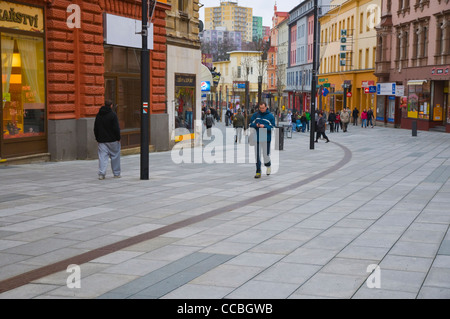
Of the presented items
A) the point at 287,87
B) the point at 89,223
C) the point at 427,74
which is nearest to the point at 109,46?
the point at 89,223

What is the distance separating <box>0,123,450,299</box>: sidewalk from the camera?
18.9ft

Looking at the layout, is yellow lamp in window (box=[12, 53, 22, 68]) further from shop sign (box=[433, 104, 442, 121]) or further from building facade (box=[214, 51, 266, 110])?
building facade (box=[214, 51, 266, 110])

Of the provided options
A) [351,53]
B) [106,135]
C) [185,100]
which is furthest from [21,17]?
[351,53]

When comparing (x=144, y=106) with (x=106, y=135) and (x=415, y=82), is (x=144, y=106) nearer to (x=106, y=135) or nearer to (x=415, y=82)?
(x=106, y=135)

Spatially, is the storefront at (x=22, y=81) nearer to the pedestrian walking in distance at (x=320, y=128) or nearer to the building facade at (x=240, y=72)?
the pedestrian walking in distance at (x=320, y=128)

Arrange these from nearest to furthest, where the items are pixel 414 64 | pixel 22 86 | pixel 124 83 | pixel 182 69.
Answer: pixel 22 86 → pixel 124 83 → pixel 182 69 → pixel 414 64

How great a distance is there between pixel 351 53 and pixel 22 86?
5077 cm

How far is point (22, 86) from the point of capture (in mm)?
16391

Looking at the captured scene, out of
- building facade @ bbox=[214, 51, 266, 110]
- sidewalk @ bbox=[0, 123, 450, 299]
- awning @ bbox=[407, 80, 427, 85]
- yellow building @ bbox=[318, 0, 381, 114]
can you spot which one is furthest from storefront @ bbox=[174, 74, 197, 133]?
building facade @ bbox=[214, 51, 266, 110]

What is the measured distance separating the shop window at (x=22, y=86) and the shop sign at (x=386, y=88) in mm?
36602

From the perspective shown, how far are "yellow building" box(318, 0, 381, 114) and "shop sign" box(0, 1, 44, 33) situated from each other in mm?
36278

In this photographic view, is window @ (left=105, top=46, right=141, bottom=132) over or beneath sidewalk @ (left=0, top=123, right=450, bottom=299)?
over
